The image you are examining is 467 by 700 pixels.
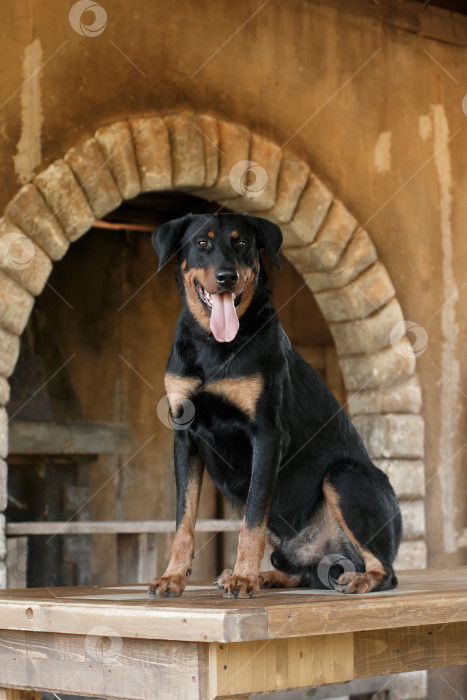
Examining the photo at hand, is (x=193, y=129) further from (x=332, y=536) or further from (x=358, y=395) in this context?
(x=332, y=536)

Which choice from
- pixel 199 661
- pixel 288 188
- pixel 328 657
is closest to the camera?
pixel 199 661

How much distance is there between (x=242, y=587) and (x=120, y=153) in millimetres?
3061

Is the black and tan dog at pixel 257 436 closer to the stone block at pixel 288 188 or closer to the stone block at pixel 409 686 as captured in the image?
the stone block at pixel 288 188

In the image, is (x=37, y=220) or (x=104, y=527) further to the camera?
(x=104, y=527)

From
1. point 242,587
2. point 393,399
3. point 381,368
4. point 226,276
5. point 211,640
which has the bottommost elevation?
point 211,640

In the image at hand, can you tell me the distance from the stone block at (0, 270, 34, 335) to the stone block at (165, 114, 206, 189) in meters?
1.13

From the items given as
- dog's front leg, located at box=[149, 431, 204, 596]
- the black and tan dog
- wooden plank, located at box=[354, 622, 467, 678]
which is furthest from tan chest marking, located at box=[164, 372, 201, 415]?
wooden plank, located at box=[354, 622, 467, 678]

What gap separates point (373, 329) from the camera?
577cm

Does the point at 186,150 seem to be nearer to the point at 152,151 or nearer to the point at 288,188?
the point at 152,151

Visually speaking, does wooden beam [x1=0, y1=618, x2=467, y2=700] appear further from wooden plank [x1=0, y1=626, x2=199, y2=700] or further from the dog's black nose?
the dog's black nose

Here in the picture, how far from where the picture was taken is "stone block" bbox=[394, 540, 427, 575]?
18.6 feet

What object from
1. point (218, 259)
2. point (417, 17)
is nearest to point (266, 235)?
point (218, 259)

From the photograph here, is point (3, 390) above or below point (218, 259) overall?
above

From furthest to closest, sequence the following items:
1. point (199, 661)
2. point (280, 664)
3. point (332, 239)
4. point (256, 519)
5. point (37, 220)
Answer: point (332, 239) → point (37, 220) → point (256, 519) → point (280, 664) → point (199, 661)
